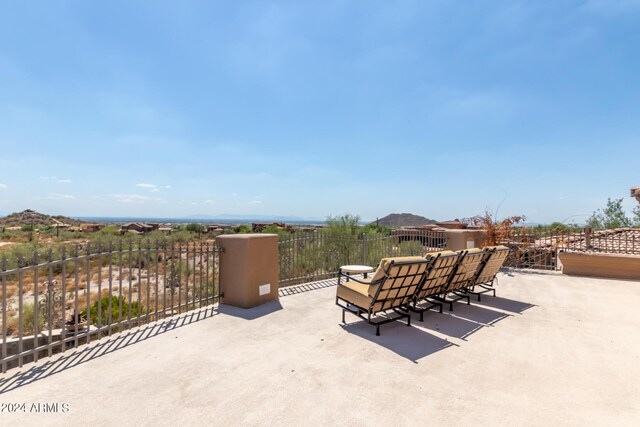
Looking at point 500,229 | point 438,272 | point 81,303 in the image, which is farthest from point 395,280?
point 81,303

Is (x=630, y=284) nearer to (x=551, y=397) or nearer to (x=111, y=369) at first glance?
(x=551, y=397)

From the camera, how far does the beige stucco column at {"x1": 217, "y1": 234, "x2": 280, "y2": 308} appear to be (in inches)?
232

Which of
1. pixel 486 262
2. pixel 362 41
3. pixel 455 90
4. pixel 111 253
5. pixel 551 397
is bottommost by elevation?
Answer: pixel 551 397

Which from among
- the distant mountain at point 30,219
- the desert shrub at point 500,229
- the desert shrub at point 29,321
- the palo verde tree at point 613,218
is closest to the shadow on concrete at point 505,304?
the desert shrub at point 500,229

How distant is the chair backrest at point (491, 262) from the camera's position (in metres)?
6.27

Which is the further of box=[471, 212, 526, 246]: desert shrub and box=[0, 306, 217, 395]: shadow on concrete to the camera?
box=[471, 212, 526, 246]: desert shrub

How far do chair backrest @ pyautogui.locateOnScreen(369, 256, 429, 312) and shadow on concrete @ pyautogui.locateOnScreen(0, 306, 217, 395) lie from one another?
3.03 m

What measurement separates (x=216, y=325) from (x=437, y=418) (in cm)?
358

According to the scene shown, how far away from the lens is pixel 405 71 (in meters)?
12.4

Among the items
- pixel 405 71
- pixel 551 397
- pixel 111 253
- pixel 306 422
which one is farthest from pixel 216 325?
pixel 405 71

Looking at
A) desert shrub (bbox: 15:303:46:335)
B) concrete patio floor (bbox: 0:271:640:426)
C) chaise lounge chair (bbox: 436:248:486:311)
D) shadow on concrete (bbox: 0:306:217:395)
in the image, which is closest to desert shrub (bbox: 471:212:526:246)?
chaise lounge chair (bbox: 436:248:486:311)

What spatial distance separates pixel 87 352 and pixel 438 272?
17.3 feet

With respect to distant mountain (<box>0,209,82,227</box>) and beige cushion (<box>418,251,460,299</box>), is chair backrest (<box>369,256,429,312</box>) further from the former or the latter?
distant mountain (<box>0,209,82,227</box>)

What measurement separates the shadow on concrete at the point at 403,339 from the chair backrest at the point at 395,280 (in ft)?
1.14
